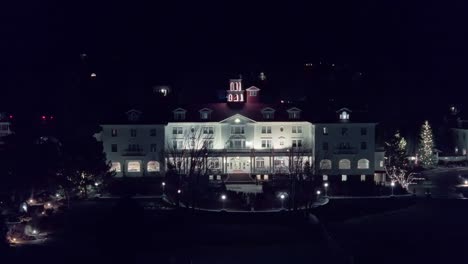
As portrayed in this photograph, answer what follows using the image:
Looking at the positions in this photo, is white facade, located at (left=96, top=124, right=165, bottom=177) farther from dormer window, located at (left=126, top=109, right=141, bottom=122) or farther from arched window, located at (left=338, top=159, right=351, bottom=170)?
arched window, located at (left=338, top=159, right=351, bottom=170)

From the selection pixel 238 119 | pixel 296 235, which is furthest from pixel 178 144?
pixel 296 235

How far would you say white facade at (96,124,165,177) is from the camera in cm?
4609

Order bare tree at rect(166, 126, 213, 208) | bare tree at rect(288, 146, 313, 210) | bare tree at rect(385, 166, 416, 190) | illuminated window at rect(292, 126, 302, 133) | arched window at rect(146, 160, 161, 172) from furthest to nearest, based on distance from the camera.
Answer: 1. illuminated window at rect(292, 126, 302, 133)
2. arched window at rect(146, 160, 161, 172)
3. bare tree at rect(385, 166, 416, 190)
4. bare tree at rect(166, 126, 213, 208)
5. bare tree at rect(288, 146, 313, 210)

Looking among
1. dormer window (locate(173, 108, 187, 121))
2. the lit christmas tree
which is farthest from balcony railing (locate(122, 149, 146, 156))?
the lit christmas tree

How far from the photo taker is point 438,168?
53031 mm

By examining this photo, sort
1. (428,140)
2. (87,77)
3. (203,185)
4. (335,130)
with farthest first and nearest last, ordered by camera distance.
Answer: (87,77) → (428,140) → (335,130) → (203,185)

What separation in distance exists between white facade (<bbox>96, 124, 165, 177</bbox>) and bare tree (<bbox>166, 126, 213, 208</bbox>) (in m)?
1.19

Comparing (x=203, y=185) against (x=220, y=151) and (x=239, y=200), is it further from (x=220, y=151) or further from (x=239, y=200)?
(x=220, y=151)

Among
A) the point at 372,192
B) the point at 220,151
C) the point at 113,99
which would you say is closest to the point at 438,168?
the point at 372,192

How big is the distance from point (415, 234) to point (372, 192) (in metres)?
9.83

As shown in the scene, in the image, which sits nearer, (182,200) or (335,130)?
(182,200)

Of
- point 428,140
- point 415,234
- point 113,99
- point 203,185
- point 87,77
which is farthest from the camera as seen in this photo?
point 87,77

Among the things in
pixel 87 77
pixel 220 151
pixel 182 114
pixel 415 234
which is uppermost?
pixel 87 77

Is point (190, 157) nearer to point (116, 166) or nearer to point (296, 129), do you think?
point (116, 166)
